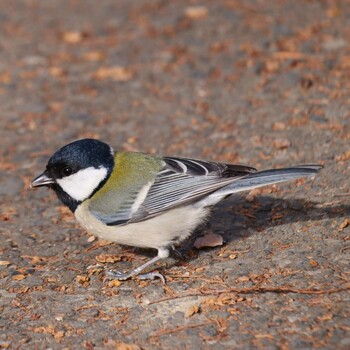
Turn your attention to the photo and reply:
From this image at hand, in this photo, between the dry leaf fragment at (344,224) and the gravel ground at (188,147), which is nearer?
the gravel ground at (188,147)

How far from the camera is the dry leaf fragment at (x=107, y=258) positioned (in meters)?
4.34

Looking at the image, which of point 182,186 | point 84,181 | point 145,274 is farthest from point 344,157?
point 84,181

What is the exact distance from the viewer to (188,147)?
5805 millimetres

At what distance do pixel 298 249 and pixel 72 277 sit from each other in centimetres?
135

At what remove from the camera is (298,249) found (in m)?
4.07

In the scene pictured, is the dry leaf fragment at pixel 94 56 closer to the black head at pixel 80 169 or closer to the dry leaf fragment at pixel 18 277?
the black head at pixel 80 169

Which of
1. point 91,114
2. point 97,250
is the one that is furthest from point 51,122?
point 97,250

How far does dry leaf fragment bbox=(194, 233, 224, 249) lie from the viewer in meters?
4.33

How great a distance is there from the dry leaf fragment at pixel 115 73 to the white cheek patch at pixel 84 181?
2976 mm

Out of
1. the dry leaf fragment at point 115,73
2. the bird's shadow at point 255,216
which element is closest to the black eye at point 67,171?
the bird's shadow at point 255,216

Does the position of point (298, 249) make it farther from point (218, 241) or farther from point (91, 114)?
point (91, 114)

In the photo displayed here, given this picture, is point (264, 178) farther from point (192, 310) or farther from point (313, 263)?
point (192, 310)

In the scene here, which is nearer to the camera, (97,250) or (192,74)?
(97,250)

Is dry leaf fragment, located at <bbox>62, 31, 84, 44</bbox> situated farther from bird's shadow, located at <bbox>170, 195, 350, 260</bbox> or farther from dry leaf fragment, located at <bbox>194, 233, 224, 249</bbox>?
dry leaf fragment, located at <bbox>194, 233, 224, 249</bbox>
